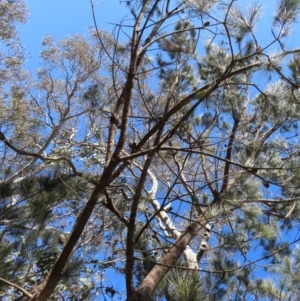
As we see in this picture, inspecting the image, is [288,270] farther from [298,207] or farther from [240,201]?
[240,201]

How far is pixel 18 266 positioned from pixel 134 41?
1203 mm

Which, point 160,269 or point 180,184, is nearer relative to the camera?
point 160,269

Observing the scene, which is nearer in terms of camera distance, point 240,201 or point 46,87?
point 240,201

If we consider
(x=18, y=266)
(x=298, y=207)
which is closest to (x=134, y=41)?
(x=18, y=266)

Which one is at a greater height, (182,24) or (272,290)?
(182,24)

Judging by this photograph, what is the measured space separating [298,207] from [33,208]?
1569 millimetres

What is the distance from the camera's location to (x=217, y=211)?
207cm

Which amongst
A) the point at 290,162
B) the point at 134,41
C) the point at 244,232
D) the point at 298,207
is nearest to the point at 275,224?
the point at 298,207

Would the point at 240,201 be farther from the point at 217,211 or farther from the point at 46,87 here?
the point at 46,87

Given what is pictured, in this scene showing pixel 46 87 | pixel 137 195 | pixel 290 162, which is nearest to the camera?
pixel 137 195

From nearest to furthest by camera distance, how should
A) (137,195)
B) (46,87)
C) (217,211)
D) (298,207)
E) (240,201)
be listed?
(137,195) → (217,211) → (240,201) → (298,207) → (46,87)

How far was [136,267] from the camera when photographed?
7.66 ft

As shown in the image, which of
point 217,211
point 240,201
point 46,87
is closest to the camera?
point 217,211

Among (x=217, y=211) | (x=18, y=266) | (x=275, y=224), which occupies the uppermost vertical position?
(x=275, y=224)
